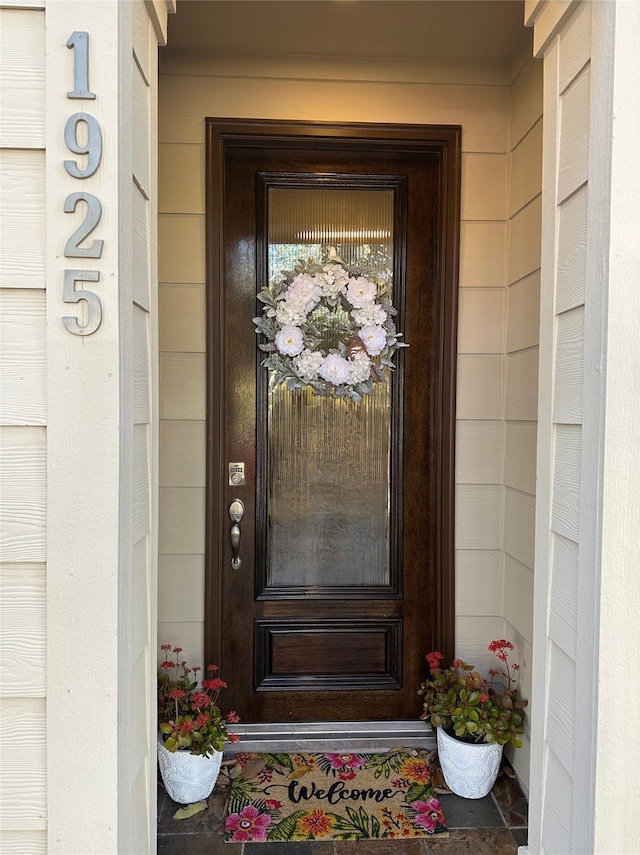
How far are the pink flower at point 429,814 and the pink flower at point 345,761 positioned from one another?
0.85ft

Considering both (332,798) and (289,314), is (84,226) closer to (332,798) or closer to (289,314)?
(289,314)

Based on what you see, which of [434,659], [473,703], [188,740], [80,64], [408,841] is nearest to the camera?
[80,64]

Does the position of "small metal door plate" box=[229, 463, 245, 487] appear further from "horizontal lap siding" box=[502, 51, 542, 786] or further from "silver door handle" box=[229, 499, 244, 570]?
"horizontal lap siding" box=[502, 51, 542, 786]

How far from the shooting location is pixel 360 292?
2184mm

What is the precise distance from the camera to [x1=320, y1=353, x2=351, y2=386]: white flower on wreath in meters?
2.18

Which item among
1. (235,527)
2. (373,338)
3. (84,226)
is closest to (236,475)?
(235,527)


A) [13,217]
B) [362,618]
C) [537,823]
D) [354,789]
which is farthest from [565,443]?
[354,789]

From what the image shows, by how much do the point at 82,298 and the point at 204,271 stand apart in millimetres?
1215

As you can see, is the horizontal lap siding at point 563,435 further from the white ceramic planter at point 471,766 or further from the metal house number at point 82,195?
the metal house number at point 82,195

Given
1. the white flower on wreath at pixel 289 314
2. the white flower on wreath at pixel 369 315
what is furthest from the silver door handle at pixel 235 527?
the white flower on wreath at pixel 369 315

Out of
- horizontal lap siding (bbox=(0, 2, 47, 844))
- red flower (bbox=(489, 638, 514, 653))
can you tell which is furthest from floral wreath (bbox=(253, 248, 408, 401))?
horizontal lap siding (bbox=(0, 2, 47, 844))

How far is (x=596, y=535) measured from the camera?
1050mm

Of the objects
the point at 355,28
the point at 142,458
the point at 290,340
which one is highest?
the point at 355,28

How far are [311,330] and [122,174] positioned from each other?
47.7 inches
